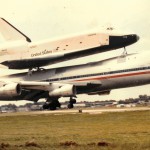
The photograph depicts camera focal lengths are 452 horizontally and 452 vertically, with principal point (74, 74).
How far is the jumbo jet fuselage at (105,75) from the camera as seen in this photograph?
1991 inches

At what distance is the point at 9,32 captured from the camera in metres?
70.9

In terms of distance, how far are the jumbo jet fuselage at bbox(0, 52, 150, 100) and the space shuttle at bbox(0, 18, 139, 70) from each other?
396 centimetres

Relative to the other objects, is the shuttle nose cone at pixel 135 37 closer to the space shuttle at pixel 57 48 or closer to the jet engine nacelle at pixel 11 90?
the space shuttle at pixel 57 48

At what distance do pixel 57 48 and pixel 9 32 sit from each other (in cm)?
1273

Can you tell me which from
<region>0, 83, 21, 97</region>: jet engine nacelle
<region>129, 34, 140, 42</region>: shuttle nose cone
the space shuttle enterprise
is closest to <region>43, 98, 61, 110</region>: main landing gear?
the space shuttle enterprise

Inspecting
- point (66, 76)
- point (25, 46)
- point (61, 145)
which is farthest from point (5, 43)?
point (61, 145)

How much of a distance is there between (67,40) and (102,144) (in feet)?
152

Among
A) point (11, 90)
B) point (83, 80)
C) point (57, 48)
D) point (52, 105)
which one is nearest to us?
point (11, 90)

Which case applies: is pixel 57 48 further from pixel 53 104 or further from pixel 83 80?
pixel 83 80

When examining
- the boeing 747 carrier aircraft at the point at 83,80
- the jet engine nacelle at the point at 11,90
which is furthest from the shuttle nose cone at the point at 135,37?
the jet engine nacelle at the point at 11,90

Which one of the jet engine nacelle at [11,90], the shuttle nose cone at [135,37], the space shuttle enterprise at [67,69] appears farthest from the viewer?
the shuttle nose cone at [135,37]

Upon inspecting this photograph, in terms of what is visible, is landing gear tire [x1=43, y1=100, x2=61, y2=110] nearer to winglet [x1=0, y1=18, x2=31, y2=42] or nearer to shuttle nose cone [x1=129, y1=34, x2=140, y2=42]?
shuttle nose cone [x1=129, y1=34, x2=140, y2=42]

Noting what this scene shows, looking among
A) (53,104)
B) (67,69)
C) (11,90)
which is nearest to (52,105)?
(53,104)

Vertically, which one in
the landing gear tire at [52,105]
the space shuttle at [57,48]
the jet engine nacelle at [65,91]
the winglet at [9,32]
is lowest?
the landing gear tire at [52,105]
